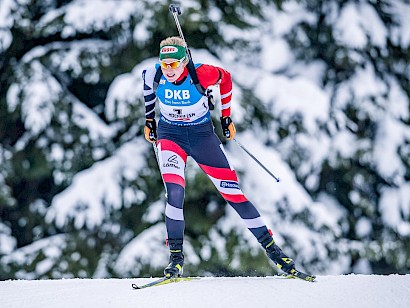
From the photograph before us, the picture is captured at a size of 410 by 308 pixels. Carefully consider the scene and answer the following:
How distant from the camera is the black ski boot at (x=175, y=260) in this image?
548 centimetres

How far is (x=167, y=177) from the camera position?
5441mm

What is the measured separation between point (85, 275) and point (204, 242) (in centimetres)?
149

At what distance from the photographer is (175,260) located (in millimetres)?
5527

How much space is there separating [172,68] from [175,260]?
1.34 m

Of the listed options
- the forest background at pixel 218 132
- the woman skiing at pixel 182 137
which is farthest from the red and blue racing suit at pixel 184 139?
the forest background at pixel 218 132

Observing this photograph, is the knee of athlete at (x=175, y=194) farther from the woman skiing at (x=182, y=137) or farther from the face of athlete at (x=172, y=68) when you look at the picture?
the face of athlete at (x=172, y=68)

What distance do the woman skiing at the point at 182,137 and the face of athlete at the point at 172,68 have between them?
2 cm

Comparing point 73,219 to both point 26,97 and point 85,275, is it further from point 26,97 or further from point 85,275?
point 26,97

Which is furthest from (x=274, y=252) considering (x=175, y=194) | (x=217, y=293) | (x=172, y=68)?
(x=172, y=68)

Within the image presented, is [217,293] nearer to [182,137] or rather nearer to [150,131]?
[182,137]

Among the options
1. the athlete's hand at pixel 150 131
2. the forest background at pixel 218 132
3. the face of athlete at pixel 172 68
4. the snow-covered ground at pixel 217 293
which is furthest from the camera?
the forest background at pixel 218 132

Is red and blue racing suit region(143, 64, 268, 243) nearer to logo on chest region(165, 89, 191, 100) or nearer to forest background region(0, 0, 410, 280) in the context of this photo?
logo on chest region(165, 89, 191, 100)

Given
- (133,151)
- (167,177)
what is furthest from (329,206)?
(167,177)

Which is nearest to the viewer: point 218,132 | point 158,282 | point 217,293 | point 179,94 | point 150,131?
point 217,293
